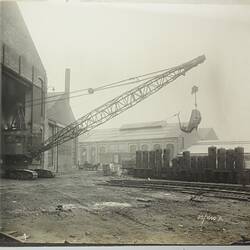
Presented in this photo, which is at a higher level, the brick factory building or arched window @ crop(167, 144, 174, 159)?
the brick factory building

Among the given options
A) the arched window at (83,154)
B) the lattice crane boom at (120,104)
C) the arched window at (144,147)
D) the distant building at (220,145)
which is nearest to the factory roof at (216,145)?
the distant building at (220,145)

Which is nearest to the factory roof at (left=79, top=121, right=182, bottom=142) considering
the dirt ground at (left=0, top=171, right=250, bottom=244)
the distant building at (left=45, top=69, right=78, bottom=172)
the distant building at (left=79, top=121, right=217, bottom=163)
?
the distant building at (left=79, top=121, right=217, bottom=163)

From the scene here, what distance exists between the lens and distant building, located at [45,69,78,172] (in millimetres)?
2107

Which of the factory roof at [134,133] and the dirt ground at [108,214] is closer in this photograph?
the dirt ground at [108,214]

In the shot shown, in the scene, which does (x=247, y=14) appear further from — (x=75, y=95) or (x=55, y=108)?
(x=55, y=108)

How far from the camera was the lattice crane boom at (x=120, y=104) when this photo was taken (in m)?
2.13

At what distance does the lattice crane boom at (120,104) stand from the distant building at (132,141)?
57 millimetres

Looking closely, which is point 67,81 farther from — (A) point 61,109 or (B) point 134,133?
(B) point 134,133

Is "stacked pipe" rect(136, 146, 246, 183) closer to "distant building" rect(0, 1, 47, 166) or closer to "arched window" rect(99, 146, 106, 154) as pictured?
"arched window" rect(99, 146, 106, 154)

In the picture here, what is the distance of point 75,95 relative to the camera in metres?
2.11

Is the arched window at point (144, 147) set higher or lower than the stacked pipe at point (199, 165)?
higher

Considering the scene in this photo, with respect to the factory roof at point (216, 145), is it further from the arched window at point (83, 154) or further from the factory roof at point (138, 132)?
the arched window at point (83, 154)

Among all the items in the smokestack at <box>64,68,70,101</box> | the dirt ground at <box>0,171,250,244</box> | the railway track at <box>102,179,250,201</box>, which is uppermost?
the smokestack at <box>64,68,70,101</box>

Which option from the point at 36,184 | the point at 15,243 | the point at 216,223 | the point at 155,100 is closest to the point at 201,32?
the point at 155,100
